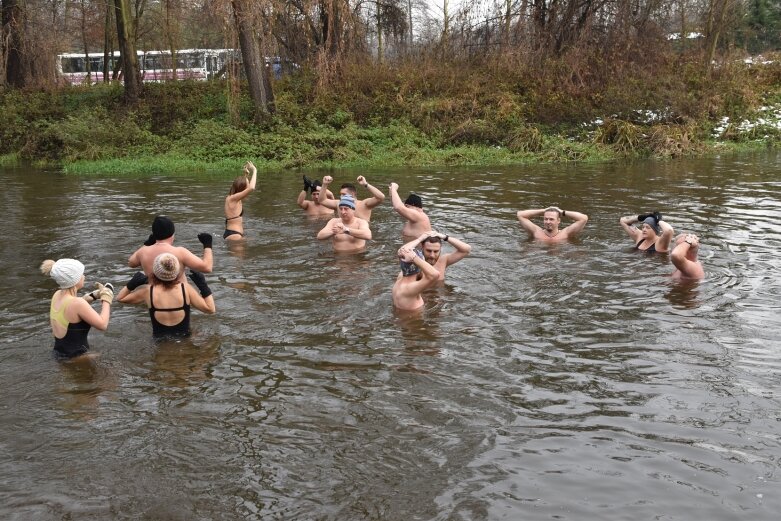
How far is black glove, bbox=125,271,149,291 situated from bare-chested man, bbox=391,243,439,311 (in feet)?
9.08

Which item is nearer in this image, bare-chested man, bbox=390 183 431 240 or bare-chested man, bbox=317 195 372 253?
bare-chested man, bbox=317 195 372 253

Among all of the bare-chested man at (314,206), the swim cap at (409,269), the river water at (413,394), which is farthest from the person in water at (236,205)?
the swim cap at (409,269)

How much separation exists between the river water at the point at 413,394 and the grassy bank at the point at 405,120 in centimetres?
1361

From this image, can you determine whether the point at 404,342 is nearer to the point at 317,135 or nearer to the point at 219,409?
the point at 219,409

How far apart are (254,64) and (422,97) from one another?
7.21m

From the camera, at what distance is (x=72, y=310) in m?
7.19

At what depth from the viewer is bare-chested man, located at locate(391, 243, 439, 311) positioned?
8.21 m

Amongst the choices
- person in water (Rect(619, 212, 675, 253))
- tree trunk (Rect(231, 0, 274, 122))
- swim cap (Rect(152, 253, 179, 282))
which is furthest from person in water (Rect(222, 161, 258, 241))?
tree trunk (Rect(231, 0, 274, 122))

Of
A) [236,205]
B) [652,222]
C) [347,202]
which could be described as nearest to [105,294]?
[347,202]

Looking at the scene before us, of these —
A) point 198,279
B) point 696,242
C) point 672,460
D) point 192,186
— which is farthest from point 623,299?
point 192,186

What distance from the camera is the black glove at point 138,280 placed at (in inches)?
314

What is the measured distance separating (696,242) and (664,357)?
3018 mm

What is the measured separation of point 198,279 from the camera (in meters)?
7.72

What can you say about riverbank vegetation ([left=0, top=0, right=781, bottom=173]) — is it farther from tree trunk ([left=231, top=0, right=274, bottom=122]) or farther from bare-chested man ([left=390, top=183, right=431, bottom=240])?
bare-chested man ([left=390, top=183, right=431, bottom=240])
